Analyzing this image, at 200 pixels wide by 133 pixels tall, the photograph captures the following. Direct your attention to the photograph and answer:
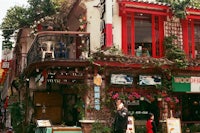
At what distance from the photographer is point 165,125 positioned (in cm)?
1636

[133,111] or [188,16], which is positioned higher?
[188,16]

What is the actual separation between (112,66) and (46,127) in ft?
13.3

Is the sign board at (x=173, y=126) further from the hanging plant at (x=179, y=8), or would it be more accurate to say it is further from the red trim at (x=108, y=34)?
the hanging plant at (x=179, y=8)

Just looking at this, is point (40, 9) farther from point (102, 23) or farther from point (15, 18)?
point (102, 23)

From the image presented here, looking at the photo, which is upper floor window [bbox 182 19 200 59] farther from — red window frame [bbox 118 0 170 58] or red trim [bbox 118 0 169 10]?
red trim [bbox 118 0 169 10]

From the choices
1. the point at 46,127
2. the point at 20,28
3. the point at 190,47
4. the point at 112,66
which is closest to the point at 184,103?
the point at 190,47

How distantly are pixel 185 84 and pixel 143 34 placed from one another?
345 cm

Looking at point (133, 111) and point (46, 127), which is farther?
point (133, 111)

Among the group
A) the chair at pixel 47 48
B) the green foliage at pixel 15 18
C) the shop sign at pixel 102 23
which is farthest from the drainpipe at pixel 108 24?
the green foliage at pixel 15 18

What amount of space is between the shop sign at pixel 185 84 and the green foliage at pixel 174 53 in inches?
29.8

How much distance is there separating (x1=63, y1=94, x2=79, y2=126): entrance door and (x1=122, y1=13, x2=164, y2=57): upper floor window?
4692 mm

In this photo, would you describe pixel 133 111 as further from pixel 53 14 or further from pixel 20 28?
pixel 20 28

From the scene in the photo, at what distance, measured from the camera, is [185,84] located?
55.2 feet

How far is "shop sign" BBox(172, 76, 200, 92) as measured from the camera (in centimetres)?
1661
